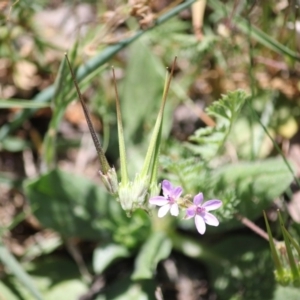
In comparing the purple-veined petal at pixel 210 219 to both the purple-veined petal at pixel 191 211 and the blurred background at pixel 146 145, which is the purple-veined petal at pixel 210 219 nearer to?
the purple-veined petal at pixel 191 211

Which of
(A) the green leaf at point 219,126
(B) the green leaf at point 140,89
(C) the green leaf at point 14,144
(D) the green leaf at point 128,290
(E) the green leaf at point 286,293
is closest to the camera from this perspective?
(A) the green leaf at point 219,126

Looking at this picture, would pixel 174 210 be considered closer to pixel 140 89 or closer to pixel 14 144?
pixel 140 89

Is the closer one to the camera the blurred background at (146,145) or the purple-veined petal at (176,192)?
the purple-veined petal at (176,192)

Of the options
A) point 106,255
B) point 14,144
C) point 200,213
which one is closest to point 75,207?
point 106,255

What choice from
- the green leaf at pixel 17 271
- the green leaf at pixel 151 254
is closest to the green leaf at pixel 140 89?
the green leaf at pixel 151 254

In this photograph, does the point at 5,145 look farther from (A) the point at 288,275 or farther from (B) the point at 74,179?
(A) the point at 288,275

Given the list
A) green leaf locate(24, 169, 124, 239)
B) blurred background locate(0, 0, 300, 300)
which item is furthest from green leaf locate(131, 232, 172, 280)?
green leaf locate(24, 169, 124, 239)
